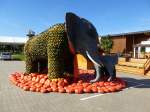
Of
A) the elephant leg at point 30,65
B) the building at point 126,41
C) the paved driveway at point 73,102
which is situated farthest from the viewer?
the building at point 126,41

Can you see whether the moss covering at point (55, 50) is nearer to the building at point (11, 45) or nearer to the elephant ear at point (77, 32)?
the elephant ear at point (77, 32)

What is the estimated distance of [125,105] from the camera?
7445 mm

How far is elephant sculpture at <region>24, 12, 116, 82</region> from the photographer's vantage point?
33.3 feet

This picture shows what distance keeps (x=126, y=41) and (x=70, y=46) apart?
33.9m

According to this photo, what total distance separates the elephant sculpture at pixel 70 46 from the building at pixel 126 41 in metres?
31.3

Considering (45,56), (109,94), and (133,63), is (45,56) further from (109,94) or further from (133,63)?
(133,63)

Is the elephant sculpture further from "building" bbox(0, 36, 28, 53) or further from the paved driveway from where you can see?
"building" bbox(0, 36, 28, 53)

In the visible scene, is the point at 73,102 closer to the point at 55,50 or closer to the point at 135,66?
the point at 55,50

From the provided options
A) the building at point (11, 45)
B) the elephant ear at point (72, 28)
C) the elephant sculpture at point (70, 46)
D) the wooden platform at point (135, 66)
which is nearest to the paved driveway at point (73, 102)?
the elephant sculpture at point (70, 46)

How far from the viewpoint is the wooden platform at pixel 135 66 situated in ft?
53.6

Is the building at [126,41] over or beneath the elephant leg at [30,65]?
over

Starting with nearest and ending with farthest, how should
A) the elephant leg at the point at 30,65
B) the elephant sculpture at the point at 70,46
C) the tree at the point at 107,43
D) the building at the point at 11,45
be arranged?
the elephant sculpture at the point at 70,46 < the elephant leg at the point at 30,65 < the tree at the point at 107,43 < the building at the point at 11,45

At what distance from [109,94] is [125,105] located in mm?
1583

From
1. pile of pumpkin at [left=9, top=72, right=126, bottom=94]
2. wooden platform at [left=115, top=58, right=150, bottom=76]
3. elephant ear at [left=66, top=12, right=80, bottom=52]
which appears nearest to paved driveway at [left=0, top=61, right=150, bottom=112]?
pile of pumpkin at [left=9, top=72, right=126, bottom=94]
